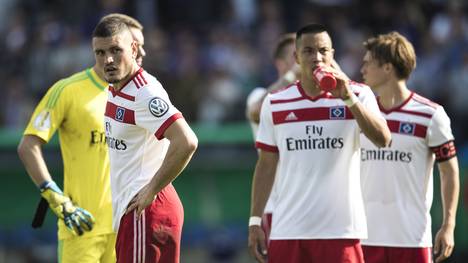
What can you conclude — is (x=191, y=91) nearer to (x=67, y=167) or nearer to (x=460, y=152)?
(x=460, y=152)

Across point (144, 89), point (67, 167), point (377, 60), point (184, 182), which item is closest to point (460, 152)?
point (184, 182)

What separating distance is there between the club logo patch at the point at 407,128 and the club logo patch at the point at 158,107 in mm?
2225

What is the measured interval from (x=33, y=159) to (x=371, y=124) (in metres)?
2.98

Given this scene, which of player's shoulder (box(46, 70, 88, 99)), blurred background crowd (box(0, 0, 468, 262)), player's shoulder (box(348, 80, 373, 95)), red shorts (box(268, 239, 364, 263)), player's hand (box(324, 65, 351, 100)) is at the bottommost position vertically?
red shorts (box(268, 239, 364, 263))

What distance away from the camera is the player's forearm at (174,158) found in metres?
7.12

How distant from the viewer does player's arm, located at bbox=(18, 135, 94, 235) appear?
868 cm

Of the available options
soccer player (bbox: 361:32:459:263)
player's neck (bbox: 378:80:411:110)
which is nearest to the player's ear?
soccer player (bbox: 361:32:459:263)

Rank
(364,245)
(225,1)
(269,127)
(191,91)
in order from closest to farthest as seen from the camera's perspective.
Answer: (269,127) → (364,245) → (191,91) → (225,1)

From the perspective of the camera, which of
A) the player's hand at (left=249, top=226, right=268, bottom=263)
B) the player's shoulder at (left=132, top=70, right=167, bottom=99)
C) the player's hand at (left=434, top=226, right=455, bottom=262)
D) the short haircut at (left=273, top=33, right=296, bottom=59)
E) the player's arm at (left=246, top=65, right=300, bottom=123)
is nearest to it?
the player's shoulder at (left=132, top=70, right=167, bottom=99)

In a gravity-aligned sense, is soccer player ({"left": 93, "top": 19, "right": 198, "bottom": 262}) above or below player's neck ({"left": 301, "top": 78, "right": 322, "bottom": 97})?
below

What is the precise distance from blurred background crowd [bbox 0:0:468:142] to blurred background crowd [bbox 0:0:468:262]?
0.8 inches

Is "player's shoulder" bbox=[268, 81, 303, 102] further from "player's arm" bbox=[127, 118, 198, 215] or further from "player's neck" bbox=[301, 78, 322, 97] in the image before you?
"player's arm" bbox=[127, 118, 198, 215]

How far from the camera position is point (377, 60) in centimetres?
891

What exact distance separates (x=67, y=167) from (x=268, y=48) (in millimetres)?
9176
